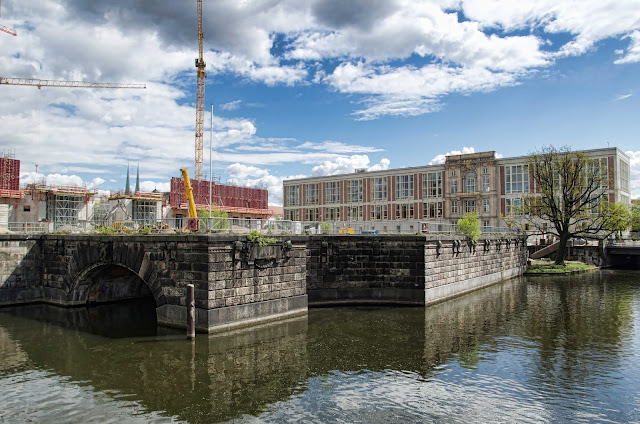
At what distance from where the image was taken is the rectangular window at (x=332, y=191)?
10475 cm

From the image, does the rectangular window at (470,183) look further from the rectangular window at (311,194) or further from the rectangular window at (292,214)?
the rectangular window at (292,214)

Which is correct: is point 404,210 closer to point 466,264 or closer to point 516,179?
point 516,179

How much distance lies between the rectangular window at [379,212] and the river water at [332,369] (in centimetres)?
6753

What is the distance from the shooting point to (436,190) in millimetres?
92125

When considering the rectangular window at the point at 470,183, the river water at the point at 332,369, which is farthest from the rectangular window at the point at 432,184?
the river water at the point at 332,369

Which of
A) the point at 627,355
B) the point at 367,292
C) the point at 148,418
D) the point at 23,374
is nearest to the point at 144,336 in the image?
the point at 23,374

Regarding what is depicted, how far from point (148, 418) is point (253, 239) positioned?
42.2ft

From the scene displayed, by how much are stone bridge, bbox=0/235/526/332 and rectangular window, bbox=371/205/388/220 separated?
54536 millimetres

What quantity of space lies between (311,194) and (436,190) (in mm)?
31229

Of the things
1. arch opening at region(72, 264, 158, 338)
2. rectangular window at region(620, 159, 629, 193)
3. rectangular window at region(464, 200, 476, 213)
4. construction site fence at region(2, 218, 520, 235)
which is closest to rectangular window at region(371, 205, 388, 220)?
rectangular window at region(464, 200, 476, 213)

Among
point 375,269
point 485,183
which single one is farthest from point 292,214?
point 375,269

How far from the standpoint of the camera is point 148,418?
1390 centimetres

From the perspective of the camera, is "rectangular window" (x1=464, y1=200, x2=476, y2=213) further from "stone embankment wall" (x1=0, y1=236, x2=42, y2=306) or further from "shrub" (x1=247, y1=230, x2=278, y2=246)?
"stone embankment wall" (x1=0, y1=236, x2=42, y2=306)

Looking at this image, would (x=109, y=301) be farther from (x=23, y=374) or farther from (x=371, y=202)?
(x=371, y=202)
